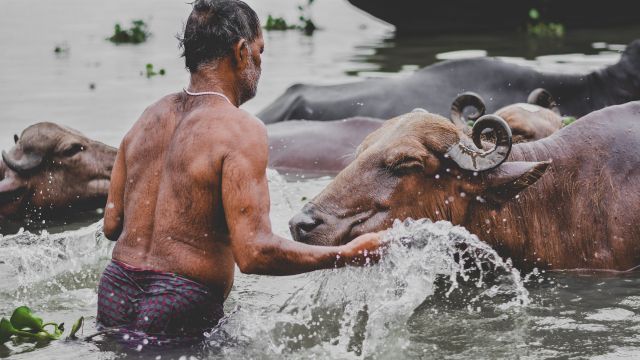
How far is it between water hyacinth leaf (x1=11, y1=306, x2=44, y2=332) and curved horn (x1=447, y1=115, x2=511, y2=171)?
218 centimetres

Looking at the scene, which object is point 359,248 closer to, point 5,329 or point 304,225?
point 304,225

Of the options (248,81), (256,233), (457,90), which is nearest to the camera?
(256,233)

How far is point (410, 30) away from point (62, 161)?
556 inches

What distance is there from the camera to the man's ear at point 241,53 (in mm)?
4684

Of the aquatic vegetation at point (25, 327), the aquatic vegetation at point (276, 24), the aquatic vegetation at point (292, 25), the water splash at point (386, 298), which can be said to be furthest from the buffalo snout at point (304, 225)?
the aquatic vegetation at point (276, 24)

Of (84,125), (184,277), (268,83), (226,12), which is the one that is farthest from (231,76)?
(268,83)

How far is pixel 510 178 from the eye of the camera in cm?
550

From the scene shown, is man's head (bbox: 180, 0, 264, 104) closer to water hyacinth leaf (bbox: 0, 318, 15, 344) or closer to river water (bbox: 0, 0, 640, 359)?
river water (bbox: 0, 0, 640, 359)

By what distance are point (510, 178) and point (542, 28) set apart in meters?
15.3

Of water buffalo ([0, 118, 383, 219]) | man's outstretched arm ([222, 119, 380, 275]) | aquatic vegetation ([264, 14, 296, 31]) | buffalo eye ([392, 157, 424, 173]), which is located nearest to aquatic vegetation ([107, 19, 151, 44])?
aquatic vegetation ([264, 14, 296, 31])

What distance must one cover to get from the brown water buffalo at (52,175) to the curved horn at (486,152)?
11.6 feet

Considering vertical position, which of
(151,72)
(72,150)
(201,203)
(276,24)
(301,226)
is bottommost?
(151,72)

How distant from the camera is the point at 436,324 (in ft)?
17.5

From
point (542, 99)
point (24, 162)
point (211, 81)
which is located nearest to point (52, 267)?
point (24, 162)
